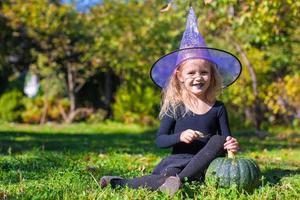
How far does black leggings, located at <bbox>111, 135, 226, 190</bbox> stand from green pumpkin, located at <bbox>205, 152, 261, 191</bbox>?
118mm

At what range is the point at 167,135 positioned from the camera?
463cm

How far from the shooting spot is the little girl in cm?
438

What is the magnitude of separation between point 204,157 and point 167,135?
426mm

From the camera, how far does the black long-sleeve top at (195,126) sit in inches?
184

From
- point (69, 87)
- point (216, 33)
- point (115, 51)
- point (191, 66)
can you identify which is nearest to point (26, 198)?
point (191, 66)

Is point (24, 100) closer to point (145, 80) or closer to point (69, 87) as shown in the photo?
point (69, 87)

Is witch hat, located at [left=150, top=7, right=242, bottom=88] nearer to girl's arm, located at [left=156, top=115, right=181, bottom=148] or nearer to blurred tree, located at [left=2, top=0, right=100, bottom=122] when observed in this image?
girl's arm, located at [left=156, top=115, right=181, bottom=148]

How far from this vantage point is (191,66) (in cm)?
482

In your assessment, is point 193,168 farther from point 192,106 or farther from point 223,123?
point 192,106

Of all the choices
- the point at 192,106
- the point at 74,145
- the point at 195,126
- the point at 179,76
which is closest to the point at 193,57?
the point at 179,76

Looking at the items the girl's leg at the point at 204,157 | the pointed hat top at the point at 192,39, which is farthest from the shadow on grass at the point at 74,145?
the girl's leg at the point at 204,157

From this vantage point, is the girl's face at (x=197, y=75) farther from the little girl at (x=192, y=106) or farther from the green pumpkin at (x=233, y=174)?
the green pumpkin at (x=233, y=174)

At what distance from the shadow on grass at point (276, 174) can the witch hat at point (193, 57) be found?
0.93 metres

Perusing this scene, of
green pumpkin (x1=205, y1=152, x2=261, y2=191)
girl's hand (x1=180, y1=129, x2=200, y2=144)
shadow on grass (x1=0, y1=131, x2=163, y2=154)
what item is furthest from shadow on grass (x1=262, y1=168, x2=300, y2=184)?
shadow on grass (x1=0, y1=131, x2=163, y2=154)
